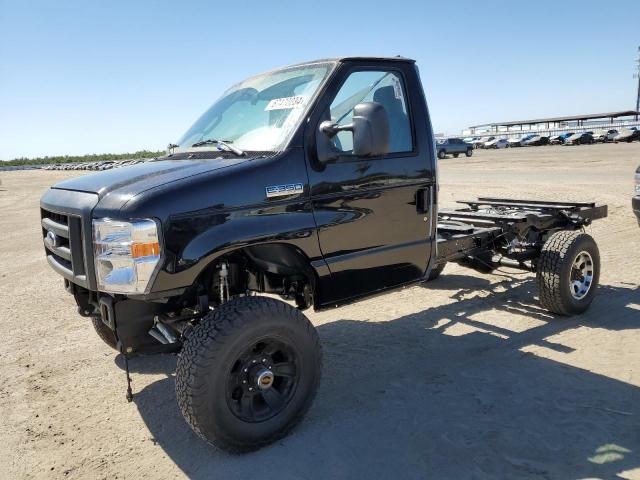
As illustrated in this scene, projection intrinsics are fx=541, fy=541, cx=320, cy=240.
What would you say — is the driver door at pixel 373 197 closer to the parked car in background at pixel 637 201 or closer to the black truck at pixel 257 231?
the black truck at pixel 257 231

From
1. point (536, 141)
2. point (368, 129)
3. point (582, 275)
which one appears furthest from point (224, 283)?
point (536, 141)

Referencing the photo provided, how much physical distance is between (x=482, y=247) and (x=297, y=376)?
3026 mm

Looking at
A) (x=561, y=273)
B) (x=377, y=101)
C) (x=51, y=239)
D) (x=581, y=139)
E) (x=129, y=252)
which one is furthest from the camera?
(x=581, y=139)

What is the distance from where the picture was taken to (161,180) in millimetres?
3246

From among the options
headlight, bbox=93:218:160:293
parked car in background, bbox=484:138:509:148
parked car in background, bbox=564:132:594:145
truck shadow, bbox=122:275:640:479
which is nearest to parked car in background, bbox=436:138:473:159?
parked car in background, bbox=564:132:594:145

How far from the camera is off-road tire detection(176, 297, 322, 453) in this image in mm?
3148

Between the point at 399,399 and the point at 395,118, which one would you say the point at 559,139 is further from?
the point at 399,399

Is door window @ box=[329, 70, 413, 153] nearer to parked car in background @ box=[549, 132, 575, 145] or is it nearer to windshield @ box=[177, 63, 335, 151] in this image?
windshield @ box=[177, 63, 335, 151]

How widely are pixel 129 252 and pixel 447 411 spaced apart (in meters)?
2.36

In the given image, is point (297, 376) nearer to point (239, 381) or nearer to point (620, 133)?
point (239, 381)

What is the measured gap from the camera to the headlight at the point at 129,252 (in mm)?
2998

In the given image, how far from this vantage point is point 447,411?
3748mm

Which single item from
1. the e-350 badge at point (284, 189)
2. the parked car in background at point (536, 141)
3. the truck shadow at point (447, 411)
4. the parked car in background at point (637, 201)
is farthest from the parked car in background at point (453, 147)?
the e-350 badge at point (284, 189)

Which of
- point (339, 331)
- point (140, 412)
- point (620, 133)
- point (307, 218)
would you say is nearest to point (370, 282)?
point (307, 218)
